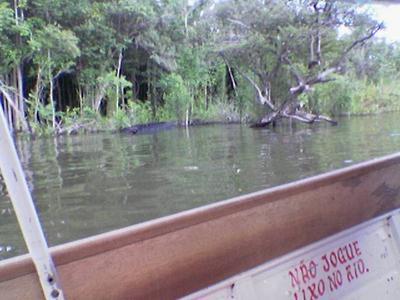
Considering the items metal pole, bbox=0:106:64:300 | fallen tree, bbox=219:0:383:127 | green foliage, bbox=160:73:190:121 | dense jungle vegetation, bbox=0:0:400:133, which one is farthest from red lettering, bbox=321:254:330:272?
green foliage, bbox=160:73:190:121

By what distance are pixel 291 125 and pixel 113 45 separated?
6568 mm

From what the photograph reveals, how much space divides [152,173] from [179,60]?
42.2 ft

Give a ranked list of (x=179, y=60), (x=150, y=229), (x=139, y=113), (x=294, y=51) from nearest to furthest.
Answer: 1. (x=150, y=229)
2. (x=139, y=113)
3. (x=294, y=51)
4. (x=179, y=60)

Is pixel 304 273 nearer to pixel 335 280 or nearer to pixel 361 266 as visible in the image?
pixel 335 280

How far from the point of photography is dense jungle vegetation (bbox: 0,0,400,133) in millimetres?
15250

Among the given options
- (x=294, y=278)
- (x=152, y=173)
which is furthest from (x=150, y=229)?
(x=152, y=173)

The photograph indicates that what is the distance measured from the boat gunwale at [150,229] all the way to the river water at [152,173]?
2.54 meters

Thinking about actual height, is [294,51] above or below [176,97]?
above

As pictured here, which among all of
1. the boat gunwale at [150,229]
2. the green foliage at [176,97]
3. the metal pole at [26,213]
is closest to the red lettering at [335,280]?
the boat gunwale at [150,229]

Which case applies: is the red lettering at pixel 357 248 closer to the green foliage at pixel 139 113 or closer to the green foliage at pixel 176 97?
the green foliage at pixel 139 113

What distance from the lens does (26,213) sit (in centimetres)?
72

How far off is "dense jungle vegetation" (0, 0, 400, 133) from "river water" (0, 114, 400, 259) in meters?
4.94

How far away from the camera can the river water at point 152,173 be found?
420cm

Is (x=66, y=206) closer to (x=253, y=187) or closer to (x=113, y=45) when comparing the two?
(x=253, y=187)
